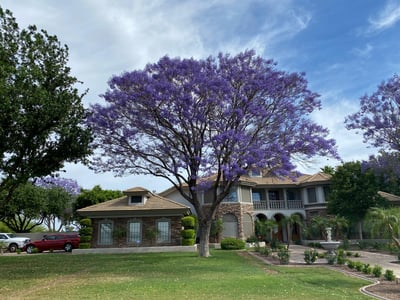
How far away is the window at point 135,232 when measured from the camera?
2633cm

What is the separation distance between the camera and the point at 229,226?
101 feet

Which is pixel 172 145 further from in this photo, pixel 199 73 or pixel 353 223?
pixel 353 223

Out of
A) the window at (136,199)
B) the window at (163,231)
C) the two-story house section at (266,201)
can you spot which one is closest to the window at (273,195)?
the two-story house section at (266,201)

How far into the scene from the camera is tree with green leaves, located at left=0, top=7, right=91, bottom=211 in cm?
1367

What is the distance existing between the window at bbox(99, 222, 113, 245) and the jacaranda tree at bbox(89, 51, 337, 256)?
8.19m

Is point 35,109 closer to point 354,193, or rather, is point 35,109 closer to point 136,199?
point 136,199

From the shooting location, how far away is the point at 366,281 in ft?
36.7

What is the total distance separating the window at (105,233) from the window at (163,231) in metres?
→ 3.74

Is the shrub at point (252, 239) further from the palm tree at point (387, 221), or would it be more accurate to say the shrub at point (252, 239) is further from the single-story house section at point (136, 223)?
the palm tree at point (387, 221)

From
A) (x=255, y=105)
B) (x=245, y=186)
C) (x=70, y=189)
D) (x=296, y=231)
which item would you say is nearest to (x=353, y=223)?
(x=296, y=231)

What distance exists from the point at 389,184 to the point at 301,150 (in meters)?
20.5

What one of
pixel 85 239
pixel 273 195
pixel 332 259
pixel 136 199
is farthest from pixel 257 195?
pixel 332 259

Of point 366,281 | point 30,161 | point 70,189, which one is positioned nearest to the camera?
point 366,281

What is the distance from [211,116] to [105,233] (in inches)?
544
